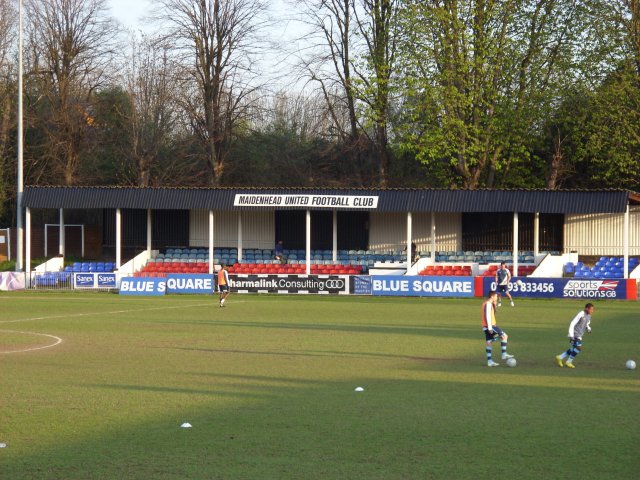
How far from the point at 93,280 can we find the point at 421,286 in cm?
1740

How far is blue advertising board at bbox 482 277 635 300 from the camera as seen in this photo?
41719 mm

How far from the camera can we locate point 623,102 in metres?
53.4

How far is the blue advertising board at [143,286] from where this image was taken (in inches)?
1821

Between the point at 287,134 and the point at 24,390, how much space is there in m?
55.2

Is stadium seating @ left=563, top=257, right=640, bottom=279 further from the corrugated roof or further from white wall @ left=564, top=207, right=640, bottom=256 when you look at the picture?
the corrugated roof

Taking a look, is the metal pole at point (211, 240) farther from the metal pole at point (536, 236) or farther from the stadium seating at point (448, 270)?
the metal pole at point (536, 236)

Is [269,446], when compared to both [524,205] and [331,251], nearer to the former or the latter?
[524,205]

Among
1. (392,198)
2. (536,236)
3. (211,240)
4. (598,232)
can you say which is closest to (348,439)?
(392,198)

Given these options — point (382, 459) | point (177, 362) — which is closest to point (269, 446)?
point (382, 459)

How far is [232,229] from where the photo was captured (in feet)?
181

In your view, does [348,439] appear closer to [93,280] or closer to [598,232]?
[93,280]

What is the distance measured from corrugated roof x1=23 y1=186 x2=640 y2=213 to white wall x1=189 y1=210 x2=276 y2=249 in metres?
2.91

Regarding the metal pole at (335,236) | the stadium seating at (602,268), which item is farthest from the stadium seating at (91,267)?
the stadium seating at (602,268)

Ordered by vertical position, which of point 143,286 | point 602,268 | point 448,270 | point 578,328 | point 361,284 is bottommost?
point 143,286
